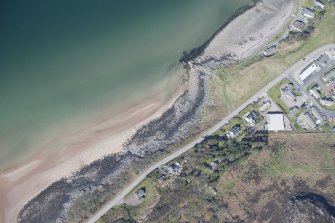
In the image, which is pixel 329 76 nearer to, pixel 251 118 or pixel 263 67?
pixel 263 67

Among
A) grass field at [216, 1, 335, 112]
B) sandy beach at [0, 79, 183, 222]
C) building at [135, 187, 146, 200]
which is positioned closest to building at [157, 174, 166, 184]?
building at [135, 187, 146, 200]

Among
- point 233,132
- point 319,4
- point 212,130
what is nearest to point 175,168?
point 212,130

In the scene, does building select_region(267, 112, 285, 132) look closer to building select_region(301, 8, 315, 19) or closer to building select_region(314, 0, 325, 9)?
building select_region(301, 8, 315, 19)

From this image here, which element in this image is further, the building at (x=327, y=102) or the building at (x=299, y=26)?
the building at (x=299, y=26)

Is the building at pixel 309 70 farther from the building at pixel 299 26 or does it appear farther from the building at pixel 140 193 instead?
the building at pixel 140 193

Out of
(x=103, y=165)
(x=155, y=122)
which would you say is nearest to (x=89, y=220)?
(x=103, y=165)

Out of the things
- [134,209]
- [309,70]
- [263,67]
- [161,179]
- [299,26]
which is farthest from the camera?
[299,26]

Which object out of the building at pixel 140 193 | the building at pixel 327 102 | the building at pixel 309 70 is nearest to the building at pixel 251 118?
the building at pixel 309 70
